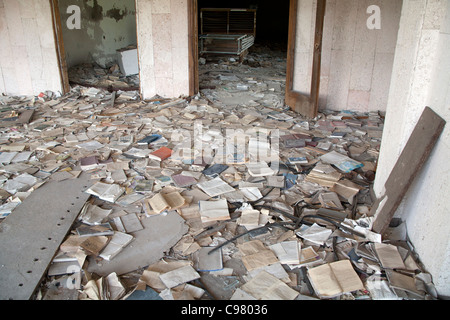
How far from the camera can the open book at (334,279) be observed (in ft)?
7.50

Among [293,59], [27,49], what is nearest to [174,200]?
[293,59]

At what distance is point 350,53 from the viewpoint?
5.66m

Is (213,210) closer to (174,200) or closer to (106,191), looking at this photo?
(174,200)

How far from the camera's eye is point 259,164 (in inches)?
157

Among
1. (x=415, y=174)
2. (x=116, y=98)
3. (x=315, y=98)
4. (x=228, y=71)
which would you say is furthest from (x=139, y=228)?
(x=228, y=71)

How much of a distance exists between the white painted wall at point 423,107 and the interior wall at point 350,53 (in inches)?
115

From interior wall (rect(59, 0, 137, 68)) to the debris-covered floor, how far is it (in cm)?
266

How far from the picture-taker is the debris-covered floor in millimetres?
2375

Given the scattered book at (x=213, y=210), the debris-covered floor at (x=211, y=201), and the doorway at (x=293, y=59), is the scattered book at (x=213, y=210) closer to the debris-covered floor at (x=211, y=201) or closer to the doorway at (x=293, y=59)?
the debris-covered floor at (x=211, y=201)

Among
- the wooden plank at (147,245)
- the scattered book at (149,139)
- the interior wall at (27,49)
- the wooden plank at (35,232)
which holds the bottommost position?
the wooden plank at (147,245)

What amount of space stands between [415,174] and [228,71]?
22.0ft

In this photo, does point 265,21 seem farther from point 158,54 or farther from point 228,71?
point 158,54

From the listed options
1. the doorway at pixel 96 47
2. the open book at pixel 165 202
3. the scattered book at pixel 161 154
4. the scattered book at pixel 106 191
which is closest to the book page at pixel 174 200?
the open book at pixel 165 202

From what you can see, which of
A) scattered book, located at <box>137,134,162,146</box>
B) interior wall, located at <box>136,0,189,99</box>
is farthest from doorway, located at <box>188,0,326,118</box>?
scattered book, located at <box>137,134,162,146</box>
